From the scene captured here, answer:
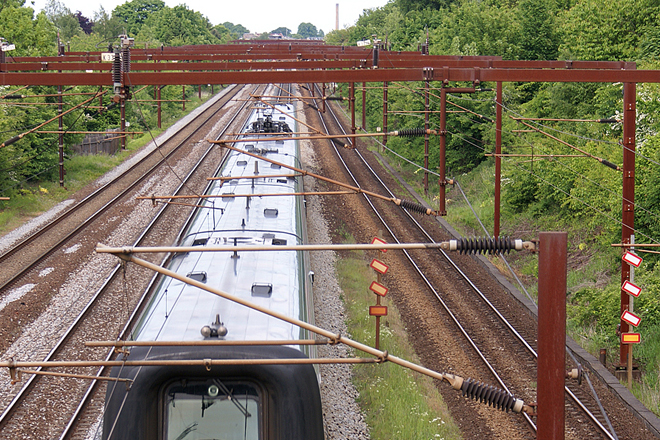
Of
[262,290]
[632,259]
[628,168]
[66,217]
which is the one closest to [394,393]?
[262,290]

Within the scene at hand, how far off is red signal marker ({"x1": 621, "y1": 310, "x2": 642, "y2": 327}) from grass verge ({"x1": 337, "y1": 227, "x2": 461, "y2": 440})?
4064 millimetres

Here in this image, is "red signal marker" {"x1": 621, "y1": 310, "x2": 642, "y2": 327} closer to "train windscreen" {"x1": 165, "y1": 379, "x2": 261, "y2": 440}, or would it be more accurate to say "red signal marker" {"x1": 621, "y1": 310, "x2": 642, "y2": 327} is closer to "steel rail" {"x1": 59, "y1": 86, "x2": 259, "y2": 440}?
"train windscreen" {"x1": 165, "y1": 379, "x2": 261, "y2": 440}

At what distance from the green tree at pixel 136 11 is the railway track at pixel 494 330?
88177mm

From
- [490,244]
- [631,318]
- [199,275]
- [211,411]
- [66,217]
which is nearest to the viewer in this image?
[490,244]

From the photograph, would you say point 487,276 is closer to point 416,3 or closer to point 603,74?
point 603,74

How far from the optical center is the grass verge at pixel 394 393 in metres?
11.2

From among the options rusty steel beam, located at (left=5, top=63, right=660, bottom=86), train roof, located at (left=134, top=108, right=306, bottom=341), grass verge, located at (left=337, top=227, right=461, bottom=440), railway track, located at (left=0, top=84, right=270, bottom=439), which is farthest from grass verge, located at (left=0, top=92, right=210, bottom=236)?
grass verge, located at (left=337, top=227, right=461, bottom=440)

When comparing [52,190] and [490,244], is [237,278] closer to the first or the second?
[490,244]

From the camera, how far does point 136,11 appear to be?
107375 mm

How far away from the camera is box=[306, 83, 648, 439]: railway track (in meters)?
12.3

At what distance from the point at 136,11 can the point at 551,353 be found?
11221 centimetres

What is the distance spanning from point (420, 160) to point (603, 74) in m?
20.4

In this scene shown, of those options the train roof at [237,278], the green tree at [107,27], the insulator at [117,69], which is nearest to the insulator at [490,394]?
the train roof at [237,278]

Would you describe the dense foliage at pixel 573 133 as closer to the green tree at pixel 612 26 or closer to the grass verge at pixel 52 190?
the green tree at pixel 612 26
